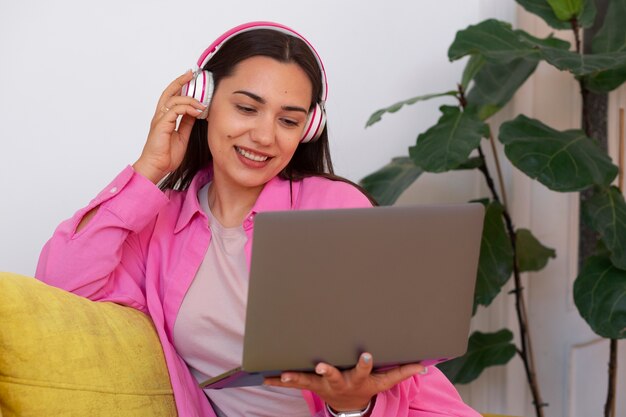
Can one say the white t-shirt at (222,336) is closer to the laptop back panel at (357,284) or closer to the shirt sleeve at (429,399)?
the shirt sleeve at (429,399)

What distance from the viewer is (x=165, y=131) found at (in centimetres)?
171

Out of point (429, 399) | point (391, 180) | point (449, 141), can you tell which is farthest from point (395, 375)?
point (391, 180)

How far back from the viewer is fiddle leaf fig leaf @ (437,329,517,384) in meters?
2.67

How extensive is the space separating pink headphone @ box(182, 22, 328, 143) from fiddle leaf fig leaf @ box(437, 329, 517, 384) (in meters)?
1.18

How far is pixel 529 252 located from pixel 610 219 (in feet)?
1.32

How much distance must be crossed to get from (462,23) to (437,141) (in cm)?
62

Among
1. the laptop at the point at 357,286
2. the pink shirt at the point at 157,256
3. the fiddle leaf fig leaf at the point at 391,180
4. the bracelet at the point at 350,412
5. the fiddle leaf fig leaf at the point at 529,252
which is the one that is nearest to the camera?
the laptop at the point at 357,286

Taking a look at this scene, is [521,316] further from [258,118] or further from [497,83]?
[258,118]

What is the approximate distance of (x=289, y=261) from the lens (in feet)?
3.83

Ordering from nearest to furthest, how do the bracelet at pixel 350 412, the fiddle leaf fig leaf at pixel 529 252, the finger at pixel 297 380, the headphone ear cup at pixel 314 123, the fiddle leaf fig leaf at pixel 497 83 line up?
the finger at pixel 297 380
the bracelet at pixel 350 412
the headphone ear cup at pixel 314 123
the fiddle leaf fig leaf at pixel 497 83
the fiddle leaf fig leaf at pixel 529 252

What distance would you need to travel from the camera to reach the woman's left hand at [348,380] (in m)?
1.26

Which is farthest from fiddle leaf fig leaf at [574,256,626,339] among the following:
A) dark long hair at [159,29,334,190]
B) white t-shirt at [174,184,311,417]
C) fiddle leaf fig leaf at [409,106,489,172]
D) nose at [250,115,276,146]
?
nose at [250,115,276,146]

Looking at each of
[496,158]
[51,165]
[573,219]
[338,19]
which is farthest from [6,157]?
[573,219]

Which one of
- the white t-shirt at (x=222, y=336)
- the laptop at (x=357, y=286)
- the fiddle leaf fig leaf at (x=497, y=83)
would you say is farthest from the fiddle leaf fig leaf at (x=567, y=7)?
the laptop at (x=357, y=286)
